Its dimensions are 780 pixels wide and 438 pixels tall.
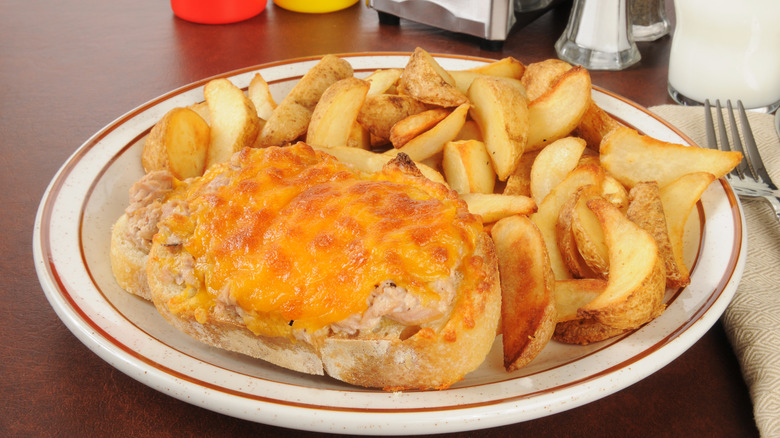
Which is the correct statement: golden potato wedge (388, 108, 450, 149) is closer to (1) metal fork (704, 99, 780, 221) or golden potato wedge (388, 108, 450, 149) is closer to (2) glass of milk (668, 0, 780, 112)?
(1) metal fork (704, 99, 780, 221)

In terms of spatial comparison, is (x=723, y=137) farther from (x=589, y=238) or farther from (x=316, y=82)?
(x=316, y=82)

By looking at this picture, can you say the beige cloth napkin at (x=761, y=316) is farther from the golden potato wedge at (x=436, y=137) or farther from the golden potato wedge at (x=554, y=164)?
Result: the golden potato wedge at (x=436, y=137)

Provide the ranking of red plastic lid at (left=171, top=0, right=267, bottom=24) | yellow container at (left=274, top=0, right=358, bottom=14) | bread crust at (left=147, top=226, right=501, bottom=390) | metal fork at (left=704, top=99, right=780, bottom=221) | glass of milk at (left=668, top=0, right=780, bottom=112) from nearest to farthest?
bread crust at (left=147, top=226, right=501, bottom=390), metal fork at (left=704, top=99, right=780, bottom=221), glass of milk at (left=668, top=0, right=780, bottom=112), red plastic lid at (left=171, top=0, right=267, bottom=24), yellow container at (left=274, top=0, right=358, bottom=14)

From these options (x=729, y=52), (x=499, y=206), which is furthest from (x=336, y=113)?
(x=729, y=52)

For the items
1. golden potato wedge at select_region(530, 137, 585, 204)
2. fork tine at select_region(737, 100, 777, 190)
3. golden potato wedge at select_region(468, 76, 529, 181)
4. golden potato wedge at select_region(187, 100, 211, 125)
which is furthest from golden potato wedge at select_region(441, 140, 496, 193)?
fork tine at select_region(737, 100, 777, 190)

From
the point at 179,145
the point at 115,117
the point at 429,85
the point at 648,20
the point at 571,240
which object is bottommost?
the point at 115,117

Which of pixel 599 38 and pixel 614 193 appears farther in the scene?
pixel 599 38

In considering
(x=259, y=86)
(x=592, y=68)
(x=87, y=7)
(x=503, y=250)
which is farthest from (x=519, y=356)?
(x=87, y=7)
